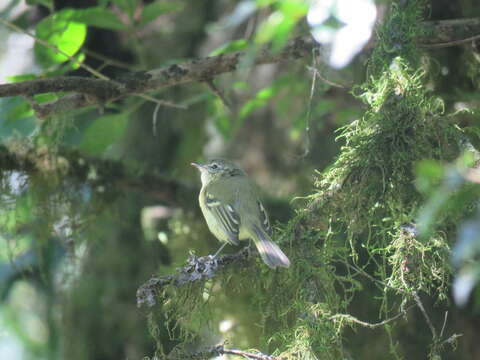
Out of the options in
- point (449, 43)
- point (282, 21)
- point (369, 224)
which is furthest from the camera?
point (449, 43)

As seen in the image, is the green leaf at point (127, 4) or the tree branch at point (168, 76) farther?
the green leaf at point (127, 4)

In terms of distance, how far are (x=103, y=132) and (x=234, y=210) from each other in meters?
1.00

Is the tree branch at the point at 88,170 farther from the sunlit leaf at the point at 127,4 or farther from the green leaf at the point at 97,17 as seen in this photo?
the sunlit leaf at the point at 127,4

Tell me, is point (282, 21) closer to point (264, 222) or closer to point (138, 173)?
point (264, 222)

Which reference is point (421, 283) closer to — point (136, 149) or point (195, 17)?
point (136, 149)

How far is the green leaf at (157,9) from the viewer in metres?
3.66

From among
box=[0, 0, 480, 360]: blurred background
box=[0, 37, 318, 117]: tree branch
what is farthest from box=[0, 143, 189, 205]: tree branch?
box=[0, 37, 318, 117]: tree branch

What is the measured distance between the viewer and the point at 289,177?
640 cm

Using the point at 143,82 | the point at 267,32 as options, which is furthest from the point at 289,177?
the point at 267,32

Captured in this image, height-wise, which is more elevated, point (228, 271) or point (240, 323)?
point (228, 271)

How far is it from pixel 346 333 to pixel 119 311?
1.82m

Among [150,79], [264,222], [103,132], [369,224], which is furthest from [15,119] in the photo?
[369,224]

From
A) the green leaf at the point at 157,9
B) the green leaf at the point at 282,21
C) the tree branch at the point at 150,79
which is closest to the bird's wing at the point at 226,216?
the tree branch at the point at 150,79

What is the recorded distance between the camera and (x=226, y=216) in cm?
365
